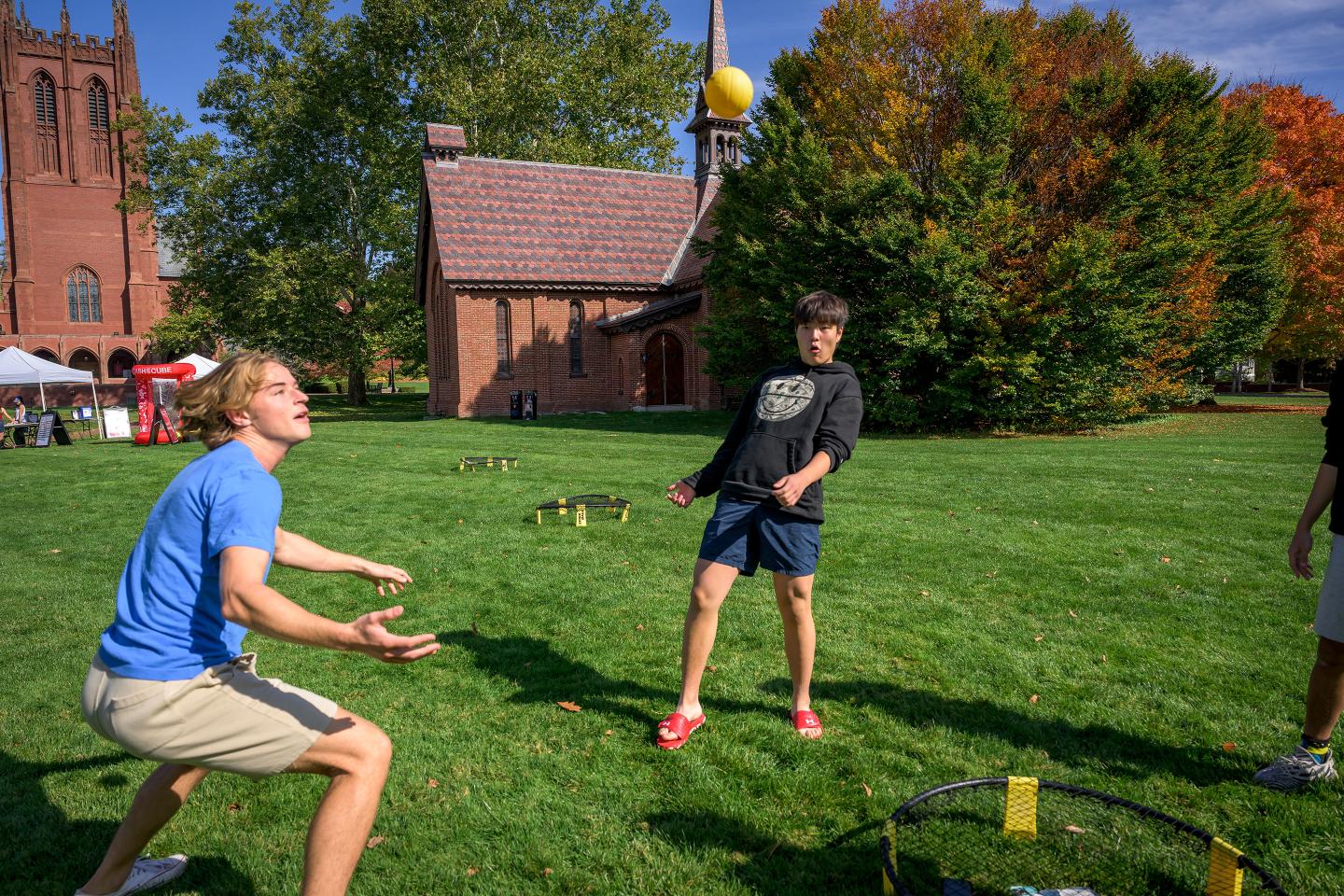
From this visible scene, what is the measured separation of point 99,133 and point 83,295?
43.1 ft

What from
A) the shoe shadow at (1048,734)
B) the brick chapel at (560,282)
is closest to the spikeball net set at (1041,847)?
the shoe shadow at (1048,734)

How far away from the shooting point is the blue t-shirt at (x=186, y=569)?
7.36ft

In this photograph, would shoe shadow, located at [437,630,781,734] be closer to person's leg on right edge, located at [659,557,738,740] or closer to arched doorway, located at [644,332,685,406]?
person's leg on right edge, located at [659,557,738,740]

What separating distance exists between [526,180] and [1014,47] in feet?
69.9

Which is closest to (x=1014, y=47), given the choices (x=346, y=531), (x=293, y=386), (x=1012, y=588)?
(x=1012, y=588)

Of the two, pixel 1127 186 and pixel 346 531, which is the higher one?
pixel 1127 186

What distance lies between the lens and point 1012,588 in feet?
21.9

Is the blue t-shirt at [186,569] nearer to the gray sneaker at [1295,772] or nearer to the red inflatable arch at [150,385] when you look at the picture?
the gray sneaker at [1295,772]

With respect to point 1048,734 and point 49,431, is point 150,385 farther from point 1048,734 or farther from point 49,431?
point 1048,734

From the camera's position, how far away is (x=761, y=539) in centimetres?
396

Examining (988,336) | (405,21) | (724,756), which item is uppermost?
(405,21)

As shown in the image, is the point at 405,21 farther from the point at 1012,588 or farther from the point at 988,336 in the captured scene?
the point at 1012,588

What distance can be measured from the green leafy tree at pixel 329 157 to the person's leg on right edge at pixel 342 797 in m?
38.5

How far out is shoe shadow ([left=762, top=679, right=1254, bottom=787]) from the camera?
3.80m
